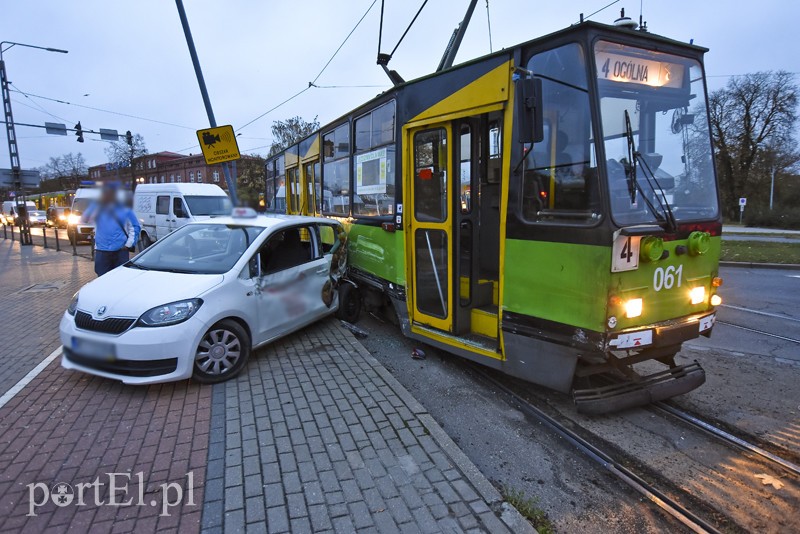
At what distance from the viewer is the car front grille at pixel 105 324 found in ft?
13.3

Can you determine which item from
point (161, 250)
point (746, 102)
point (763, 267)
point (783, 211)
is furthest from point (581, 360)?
point (746, 102)

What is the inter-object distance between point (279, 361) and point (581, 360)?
128 inches

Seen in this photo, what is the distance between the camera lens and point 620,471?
3230mm

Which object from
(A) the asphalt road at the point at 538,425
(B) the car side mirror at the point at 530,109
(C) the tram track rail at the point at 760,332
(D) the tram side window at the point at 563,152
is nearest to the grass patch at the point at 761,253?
(A) the asphalt road at the point at 538,425

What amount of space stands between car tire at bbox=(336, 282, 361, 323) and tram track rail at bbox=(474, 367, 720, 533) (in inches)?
126

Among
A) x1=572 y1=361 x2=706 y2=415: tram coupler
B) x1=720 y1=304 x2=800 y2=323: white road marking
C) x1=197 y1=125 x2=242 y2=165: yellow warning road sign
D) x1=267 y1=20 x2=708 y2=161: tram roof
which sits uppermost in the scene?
x1=267 y1=20 x2=708 y2=161: tram roof

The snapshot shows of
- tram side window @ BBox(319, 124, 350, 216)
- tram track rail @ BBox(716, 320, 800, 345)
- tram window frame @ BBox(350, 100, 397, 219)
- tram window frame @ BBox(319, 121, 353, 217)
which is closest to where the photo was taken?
tram window frame @ BBox(350, 100, 397, 219)

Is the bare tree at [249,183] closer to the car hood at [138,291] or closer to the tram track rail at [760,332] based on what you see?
the car hood at [138,291]

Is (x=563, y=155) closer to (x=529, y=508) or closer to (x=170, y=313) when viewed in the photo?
(x=529, y=508)

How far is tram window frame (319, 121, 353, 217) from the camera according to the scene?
7070 mm

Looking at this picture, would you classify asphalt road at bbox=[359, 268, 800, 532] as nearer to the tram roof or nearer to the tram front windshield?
the tram front windshield

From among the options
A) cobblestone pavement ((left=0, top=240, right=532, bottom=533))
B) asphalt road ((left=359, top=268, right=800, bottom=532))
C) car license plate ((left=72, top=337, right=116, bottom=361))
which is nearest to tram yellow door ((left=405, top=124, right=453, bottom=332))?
asphalt road ((left=359, top=268, right=800, bottom=532))

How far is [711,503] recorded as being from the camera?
2953mm

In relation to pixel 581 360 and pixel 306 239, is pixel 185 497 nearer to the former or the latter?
pixel 581 360
